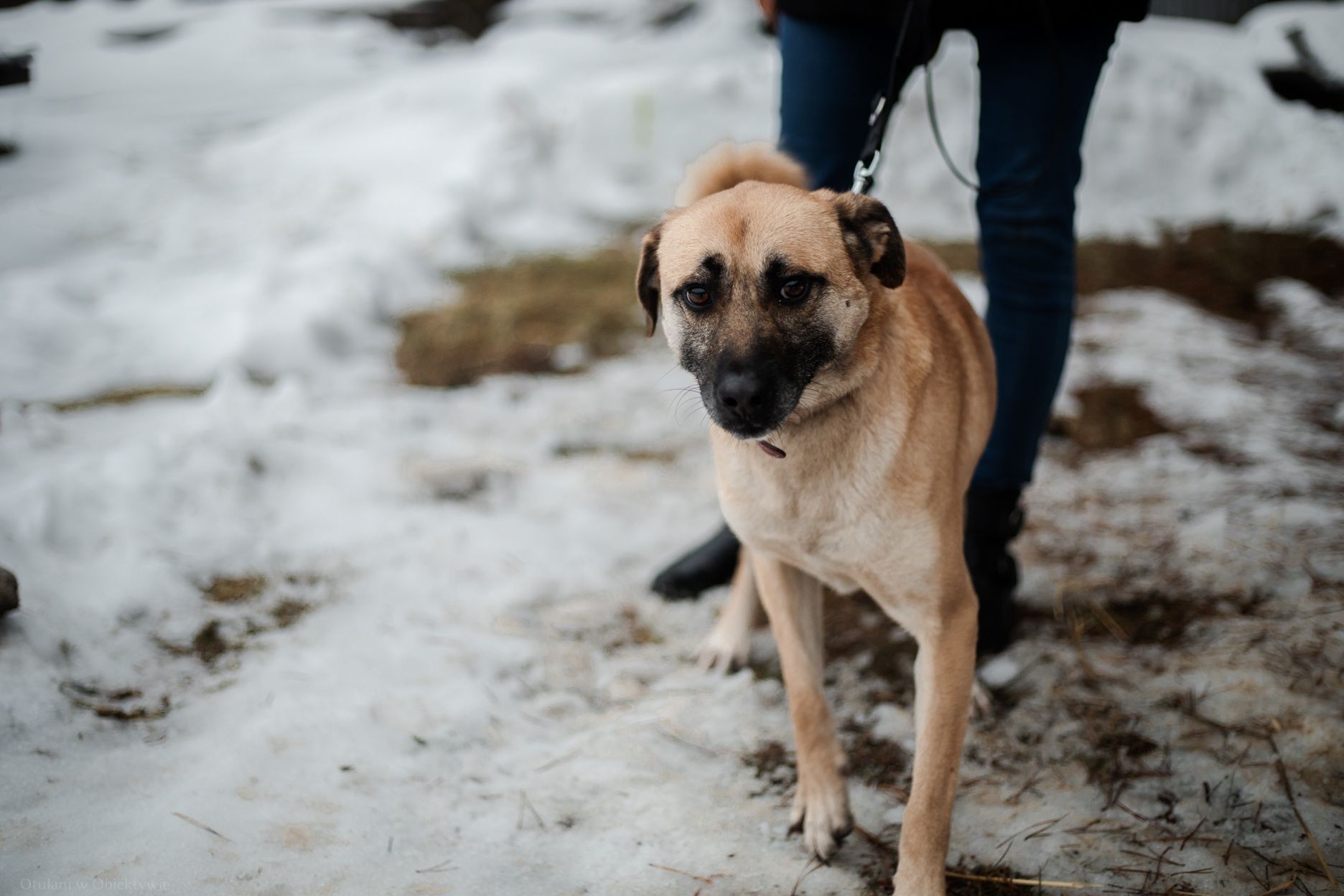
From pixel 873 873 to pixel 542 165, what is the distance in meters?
5.59

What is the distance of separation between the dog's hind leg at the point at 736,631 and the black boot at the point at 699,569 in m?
0.20

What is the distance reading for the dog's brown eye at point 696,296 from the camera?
1.66m

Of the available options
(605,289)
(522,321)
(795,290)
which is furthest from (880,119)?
(605,289)

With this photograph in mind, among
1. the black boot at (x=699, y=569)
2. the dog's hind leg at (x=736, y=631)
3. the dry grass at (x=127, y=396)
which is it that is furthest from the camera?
the dry grass at (x=127, y=396)

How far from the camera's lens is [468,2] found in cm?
804

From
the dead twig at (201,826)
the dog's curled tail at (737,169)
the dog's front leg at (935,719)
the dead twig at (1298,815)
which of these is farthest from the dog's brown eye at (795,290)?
the dead twig at (201,826)

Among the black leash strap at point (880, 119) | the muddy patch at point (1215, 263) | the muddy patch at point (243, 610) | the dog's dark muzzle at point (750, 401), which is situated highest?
the black leash strap at point (880, 119)

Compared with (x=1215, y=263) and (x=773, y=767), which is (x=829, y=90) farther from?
(x=1215, y=263)

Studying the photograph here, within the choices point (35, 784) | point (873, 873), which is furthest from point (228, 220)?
point (873, 873)

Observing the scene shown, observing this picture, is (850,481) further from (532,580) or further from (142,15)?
(142,15)

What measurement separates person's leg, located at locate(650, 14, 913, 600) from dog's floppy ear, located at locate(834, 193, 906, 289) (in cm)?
65

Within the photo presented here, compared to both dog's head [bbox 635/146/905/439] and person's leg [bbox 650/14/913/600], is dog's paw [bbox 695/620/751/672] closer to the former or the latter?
dog's head [bbox 635/146/905/439]

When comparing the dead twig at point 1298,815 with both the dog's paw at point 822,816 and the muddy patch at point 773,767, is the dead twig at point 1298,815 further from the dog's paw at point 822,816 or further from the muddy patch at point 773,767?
the muddy patch at point 773,767

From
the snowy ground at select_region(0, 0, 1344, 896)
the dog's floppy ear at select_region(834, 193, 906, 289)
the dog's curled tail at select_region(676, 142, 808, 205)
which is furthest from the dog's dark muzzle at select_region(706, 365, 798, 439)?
the snowy ground at select_region(0, 0, 1344, 896)
